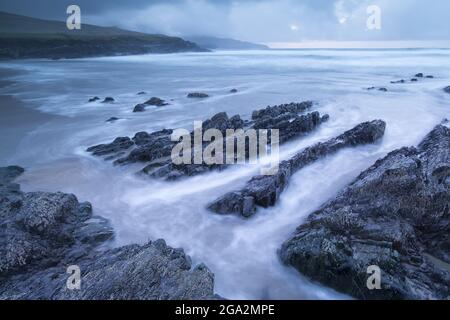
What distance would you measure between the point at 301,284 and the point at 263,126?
9215mm

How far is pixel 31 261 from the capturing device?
706 centimetres

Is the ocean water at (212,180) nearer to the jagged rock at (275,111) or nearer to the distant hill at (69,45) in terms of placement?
the jagged rock at (275,111)

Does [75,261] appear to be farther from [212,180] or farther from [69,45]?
[69,45]

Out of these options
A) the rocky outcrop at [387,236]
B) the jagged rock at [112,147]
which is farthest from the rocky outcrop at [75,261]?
the jagged rock at [112,147]

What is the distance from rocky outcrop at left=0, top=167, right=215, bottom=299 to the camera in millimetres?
6066

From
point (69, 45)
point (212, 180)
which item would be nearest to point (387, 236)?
point (212, 180)

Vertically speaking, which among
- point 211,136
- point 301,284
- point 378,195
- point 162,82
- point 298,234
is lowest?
point 301,284

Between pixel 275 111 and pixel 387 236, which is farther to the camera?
pixel 275 111

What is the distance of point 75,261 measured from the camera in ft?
23.8

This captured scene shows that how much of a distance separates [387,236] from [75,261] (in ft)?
20.3

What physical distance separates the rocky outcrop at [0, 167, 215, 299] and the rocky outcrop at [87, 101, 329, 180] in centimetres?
328

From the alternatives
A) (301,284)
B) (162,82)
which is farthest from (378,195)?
(162,82)

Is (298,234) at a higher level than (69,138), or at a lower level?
lower
